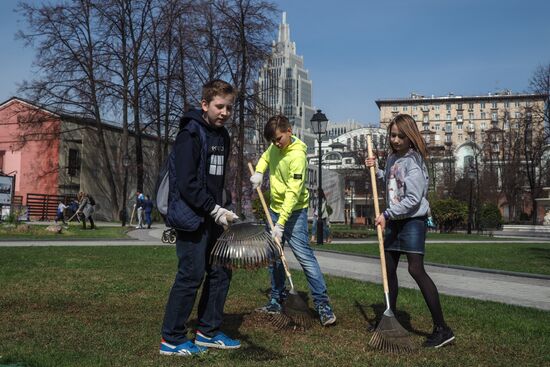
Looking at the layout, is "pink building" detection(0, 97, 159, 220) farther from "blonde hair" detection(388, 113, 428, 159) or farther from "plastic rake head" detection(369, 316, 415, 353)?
"plastic rake head" detection(369, 316, 415, 353)

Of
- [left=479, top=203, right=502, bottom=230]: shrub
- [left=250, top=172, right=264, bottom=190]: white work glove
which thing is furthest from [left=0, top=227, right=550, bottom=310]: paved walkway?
[left=479, top=203, right=502, bottom=230]: shrub

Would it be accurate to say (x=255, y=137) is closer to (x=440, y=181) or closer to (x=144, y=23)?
(x=144, y=23)

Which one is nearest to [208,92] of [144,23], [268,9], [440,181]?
[268,9]

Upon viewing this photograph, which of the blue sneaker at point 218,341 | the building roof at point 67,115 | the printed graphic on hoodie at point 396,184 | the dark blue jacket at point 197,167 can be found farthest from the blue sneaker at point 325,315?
the building roof at point 67,115

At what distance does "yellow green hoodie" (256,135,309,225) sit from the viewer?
192 inches

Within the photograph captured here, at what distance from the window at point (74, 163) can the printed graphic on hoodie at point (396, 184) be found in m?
39.4

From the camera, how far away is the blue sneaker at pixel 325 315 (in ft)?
15.7

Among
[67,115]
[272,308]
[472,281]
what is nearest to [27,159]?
[67,115]

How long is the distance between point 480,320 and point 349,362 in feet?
7.17

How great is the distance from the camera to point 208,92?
4.09 metres

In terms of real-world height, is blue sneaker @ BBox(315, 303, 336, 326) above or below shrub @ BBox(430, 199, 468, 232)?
below

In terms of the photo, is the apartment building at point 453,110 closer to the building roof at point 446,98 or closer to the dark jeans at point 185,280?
the building roof at point 446,98

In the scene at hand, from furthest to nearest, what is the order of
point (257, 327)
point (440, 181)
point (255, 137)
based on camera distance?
point (440, 181)
point (255, 137)
point (257, 327)

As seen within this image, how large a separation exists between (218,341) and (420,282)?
1.66 metres
